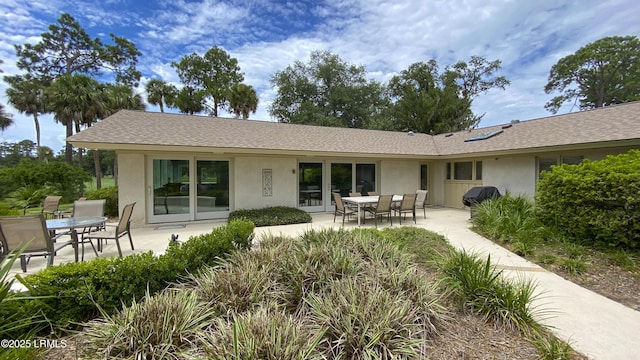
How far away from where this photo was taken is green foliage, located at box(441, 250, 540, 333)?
3221 millimetres

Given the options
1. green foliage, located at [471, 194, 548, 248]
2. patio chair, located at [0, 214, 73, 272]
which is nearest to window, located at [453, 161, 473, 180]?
green foliage, located at [471, 194, 548, 248]

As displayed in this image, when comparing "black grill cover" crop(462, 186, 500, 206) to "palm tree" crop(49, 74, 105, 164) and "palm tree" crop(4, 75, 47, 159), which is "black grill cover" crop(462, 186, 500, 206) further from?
"palm tree" crop(4, 75, 47, 159)

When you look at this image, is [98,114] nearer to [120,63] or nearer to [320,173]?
[120,63]

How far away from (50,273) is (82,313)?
23.9 inches

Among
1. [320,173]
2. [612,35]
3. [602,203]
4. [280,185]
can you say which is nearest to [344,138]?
[320,173]

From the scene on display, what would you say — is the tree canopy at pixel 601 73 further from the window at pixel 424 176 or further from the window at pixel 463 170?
the window at pixel 424 176

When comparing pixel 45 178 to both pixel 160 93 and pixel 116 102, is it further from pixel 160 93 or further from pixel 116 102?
pixel 160 93

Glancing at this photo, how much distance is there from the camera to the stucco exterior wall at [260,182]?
35.9 ft

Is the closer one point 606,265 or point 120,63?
point 606,265

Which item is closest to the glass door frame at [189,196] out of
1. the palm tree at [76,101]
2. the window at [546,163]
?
the window at [546,163]

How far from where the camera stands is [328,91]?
2969 cm

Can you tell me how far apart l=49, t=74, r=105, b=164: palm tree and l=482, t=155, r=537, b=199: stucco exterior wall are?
24.4 m

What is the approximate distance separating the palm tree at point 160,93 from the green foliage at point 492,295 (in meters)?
27.9

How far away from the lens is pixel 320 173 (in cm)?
1276
